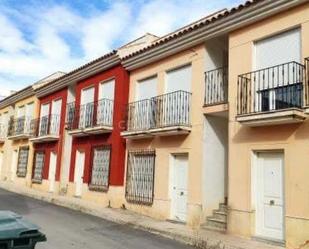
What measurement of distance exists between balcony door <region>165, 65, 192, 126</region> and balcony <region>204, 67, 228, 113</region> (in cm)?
80

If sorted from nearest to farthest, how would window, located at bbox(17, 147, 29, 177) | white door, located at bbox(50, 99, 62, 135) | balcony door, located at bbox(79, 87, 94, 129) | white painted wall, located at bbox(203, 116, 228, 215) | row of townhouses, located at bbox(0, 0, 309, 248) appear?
row of townhouses, located at bbox(0, 0, 309, 248)
white painted wall, located at bbox(203, 116, 228, 215)
balcony door, located at bbox(79, 87, 94, 129)
white door, located at bbox(50, 99, 62, 135)
window, located at bbox(17, 147, 29, 177)

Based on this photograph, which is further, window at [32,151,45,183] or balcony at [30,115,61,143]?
window at [32,151,45,183]

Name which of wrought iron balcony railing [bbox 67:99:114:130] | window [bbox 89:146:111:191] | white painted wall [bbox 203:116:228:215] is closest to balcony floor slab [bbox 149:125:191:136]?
white painted wall [bbox 203:116:228:215]

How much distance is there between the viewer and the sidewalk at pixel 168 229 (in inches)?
392

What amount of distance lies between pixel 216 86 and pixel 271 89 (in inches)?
93.9

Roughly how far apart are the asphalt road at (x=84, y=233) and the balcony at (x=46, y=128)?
6.35 m

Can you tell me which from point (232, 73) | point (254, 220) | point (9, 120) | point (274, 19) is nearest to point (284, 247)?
point (254, 220)

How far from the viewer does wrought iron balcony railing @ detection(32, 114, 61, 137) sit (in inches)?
866

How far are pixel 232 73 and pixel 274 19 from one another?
1.86 meters

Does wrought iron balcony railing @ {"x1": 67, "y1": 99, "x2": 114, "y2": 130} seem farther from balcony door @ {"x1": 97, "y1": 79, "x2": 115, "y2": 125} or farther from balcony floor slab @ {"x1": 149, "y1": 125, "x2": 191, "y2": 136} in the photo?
balcony floor slab @ {"x1": 149, "y1": 125, "x2": 191, "y2": 136}

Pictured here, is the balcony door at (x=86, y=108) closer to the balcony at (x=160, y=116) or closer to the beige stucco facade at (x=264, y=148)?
the balcony at (x=160, y=116)

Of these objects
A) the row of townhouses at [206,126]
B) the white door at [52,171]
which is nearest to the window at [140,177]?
the row of townhouses at [206,126]

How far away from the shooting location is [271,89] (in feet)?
35.0

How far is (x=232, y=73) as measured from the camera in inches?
464
